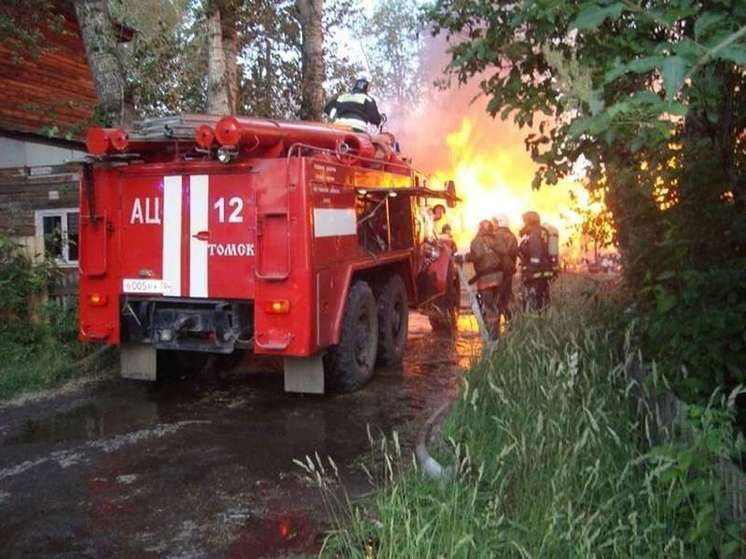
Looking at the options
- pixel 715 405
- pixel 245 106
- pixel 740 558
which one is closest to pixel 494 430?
pixel 715 405

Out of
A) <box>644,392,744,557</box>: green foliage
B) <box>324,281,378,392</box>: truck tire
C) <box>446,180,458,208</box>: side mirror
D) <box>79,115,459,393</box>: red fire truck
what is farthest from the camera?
<box>446,180,458,208</box>: side mirror

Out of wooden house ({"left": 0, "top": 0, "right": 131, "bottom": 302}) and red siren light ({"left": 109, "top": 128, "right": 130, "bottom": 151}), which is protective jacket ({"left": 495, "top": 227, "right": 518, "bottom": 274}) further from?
wooden house ({"left": 0, "top": 0, "right": 131, "bottom": 302})

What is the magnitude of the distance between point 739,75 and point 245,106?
15.7m

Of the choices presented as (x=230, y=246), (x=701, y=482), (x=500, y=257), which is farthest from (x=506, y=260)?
(x=701, y=482)

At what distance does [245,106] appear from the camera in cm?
1845

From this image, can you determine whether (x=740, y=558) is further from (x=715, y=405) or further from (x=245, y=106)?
(x=245, y=106)

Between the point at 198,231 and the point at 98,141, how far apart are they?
118 cm

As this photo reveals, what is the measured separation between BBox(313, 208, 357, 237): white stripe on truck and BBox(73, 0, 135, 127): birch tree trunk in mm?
3334

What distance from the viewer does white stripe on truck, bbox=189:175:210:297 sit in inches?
261

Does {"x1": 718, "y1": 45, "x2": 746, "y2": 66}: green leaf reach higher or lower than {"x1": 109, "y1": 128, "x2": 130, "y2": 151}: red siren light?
lower

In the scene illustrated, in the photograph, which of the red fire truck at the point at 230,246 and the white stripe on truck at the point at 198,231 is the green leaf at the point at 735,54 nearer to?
the red fire truck at the point at 230,246

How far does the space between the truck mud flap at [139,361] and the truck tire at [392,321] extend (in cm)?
252

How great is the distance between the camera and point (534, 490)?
3314mm

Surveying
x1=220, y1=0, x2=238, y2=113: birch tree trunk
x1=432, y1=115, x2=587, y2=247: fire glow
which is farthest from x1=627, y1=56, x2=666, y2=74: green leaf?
x1=432, y1=115, x2=587, y2=247: fire glow
